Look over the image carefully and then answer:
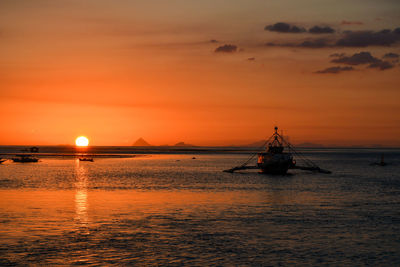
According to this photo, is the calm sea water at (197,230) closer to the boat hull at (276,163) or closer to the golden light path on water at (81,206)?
the golden light path on water at (81,206)

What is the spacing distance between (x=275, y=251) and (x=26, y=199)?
3932cm

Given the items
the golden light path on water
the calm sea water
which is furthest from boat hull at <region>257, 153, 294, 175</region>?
the golden light path on water

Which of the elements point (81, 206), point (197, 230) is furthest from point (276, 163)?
point (197, 230)

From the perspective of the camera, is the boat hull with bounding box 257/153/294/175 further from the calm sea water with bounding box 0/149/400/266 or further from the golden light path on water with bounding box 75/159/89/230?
the golden light path on water with bounding box 75/159/89/230

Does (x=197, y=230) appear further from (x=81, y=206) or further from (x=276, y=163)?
(x=276, y=163)

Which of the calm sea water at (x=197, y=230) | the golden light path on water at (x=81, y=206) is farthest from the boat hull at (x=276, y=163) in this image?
the golden light path on water at (x=81, y=206)

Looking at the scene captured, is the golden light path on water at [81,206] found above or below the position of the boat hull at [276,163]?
below

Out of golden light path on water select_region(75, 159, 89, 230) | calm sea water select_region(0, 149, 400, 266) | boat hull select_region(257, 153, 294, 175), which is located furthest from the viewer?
boat hull select_region(257, 153, 294, 175)

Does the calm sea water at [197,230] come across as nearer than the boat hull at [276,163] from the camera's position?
Yes

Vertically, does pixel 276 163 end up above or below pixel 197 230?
above

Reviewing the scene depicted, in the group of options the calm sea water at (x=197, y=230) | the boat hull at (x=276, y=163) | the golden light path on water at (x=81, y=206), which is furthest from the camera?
the boat hull at (x=276, y=163)

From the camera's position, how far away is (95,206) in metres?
53.7

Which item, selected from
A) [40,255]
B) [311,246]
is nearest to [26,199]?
[40,255]

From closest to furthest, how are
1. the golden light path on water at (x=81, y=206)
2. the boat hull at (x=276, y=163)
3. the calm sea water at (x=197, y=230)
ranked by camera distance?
the calm sea water at (x=197, y=230), the golden light path on water at (x=81, y=206), the boat hull at (x=276, y=163)
